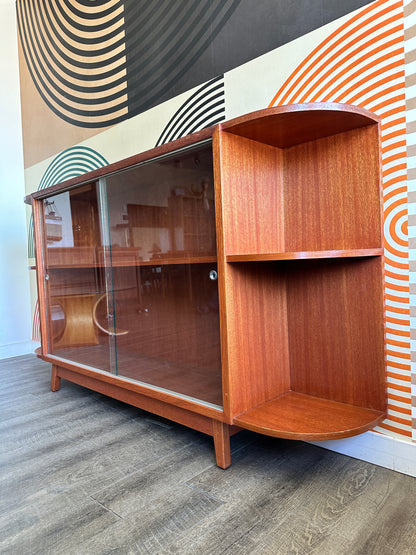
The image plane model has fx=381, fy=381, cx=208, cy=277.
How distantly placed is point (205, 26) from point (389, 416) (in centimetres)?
226

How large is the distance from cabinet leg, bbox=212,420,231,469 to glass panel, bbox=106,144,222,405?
10 cm

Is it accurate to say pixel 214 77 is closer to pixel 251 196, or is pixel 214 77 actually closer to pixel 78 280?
pixel 251 196

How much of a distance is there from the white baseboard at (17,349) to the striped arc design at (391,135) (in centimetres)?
366

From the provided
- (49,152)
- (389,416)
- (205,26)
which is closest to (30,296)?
(49,152)

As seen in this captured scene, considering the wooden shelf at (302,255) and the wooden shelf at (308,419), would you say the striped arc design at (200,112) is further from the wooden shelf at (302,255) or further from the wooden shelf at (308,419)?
the wooden shelf at (308,419)

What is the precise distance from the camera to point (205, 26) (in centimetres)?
222

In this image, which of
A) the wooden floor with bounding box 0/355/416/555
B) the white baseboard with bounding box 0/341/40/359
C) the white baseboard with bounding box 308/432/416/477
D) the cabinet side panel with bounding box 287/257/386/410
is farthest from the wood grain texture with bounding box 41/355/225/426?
the white baseboard with bounding box 0/341/40/359

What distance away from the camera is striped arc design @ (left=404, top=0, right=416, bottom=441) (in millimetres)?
1393

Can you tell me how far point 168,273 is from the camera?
1945 millimetres

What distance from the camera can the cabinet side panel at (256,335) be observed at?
150 cm

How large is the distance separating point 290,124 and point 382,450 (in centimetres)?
134

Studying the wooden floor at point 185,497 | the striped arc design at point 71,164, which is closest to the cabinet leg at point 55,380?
Result: the wooden floor at point 185,497

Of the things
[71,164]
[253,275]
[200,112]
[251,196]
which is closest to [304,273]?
[253,275]

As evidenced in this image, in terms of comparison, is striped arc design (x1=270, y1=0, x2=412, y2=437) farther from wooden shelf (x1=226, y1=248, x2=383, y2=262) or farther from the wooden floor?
the wooden floor
